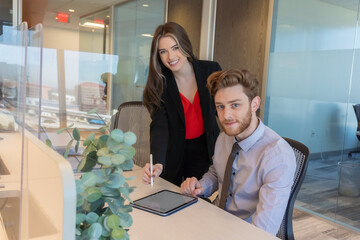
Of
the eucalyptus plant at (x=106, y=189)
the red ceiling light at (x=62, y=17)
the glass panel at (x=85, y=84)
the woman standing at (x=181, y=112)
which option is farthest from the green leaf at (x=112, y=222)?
the red ceiling light at (x=62, y=17)

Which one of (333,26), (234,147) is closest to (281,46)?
(333,26)

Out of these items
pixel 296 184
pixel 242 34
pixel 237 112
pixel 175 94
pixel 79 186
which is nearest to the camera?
pixel 79 186

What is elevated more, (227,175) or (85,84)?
(85,84)

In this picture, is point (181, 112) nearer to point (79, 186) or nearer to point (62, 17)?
point (79, 186)

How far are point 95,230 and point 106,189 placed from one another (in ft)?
0.23

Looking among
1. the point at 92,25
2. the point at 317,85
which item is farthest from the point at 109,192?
the point at 92,25

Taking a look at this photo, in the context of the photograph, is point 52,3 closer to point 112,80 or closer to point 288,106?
point 112,80

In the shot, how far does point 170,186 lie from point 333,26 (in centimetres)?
237

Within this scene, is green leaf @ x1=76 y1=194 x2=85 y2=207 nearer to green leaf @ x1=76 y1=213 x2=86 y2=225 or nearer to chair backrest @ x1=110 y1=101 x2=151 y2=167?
green leaf @ x1=76 y1=213 x2=86 y2=225

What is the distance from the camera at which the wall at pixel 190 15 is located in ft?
15.5

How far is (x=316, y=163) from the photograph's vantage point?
339 cm

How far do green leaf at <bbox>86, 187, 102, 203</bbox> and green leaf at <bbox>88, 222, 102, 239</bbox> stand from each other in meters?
0.04

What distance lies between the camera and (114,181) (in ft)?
1.91

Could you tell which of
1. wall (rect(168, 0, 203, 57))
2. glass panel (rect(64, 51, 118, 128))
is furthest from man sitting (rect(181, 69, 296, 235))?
wall (rect(168, 0, 203, 57))
